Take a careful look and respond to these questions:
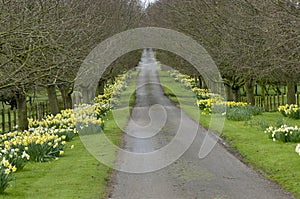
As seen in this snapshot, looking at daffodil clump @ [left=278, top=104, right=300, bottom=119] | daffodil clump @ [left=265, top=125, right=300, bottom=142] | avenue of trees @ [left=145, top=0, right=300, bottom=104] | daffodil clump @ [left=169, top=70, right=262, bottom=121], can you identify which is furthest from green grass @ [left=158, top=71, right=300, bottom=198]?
avenue of trees @ [left=145, top=0, right=300, bottom=104]

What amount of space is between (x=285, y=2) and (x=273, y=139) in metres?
3.81

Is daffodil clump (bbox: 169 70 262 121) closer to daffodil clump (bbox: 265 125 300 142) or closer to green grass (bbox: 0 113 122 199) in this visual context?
daffodil clump (bbox: 265 125 300 142)

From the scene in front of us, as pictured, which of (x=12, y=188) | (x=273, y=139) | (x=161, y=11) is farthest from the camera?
(x=161, y=11)

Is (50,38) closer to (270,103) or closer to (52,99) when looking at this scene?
(52,99)

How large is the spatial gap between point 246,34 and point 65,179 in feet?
34.4

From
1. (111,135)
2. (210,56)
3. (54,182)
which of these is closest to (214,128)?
(111,135)

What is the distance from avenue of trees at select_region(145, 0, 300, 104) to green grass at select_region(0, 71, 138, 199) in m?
5.55

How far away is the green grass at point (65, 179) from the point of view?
29.5ft

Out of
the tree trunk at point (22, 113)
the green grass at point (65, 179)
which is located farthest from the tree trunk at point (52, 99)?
the green grass at point (65, 179)

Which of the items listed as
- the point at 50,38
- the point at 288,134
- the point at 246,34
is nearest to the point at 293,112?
the point at 246,34

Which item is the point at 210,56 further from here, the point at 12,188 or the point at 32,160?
the point at 12,188

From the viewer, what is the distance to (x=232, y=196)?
28.6 ft

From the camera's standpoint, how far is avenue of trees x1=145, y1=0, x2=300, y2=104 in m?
13.1

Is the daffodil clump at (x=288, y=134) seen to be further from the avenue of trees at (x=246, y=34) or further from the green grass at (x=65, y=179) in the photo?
the green grass at (x=65, y=179)
